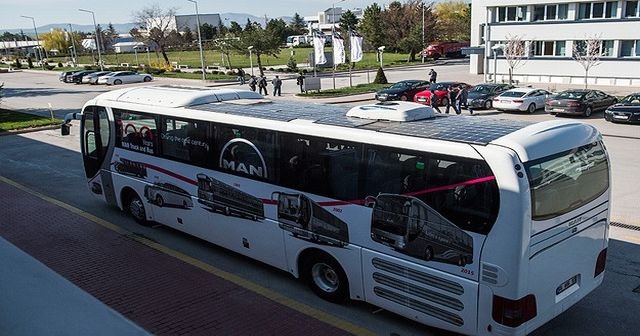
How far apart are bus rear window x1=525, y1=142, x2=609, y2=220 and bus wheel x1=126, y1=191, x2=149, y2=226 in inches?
327

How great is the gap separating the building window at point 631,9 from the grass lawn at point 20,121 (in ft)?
120

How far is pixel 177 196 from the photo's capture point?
10391 mm

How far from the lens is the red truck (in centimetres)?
7056

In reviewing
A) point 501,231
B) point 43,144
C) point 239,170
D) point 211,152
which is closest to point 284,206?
point 239,170

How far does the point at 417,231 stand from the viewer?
6.54 m

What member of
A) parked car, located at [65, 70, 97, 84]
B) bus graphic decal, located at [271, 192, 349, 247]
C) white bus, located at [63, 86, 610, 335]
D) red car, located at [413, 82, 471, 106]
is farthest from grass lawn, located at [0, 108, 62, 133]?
parked car, located at [65, 70, 97, 84]

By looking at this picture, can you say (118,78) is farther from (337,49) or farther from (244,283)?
(244,283)

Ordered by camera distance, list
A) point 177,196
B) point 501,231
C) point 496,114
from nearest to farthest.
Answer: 1. point 501,231
2. point 177,196
3. point 496,114

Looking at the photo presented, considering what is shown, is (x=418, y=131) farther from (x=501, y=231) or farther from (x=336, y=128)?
(x=501, y=231)

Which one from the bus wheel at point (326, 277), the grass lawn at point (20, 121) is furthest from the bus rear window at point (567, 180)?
the grass lawn at point (20, 121)

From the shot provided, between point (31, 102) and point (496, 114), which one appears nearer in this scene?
point (496, 114)

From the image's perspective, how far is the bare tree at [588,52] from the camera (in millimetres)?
37469

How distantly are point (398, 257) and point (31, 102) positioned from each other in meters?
40.6

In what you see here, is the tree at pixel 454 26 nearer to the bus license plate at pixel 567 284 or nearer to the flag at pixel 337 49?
the flag at pixel 337 49
